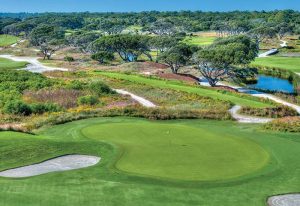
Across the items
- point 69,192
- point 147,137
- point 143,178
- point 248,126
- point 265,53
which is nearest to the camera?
point 69,192

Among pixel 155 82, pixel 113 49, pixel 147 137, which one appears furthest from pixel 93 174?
pixel 113 49

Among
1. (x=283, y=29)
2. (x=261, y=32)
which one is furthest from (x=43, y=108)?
(x=283, y=29)

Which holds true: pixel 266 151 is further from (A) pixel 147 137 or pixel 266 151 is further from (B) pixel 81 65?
(B) pixel 81 65

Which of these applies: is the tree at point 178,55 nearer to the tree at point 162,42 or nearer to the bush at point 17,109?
the tree at point 162,42

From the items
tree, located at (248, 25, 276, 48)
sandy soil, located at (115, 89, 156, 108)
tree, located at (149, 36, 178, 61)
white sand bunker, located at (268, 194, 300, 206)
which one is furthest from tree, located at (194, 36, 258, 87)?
tree, located at (248, 25, 276, 48)

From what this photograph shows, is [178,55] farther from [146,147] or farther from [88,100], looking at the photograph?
[146,147]

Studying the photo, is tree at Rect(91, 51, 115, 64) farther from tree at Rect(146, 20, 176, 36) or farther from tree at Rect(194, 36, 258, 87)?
tree at Rect(146, 20, 176, 36)
